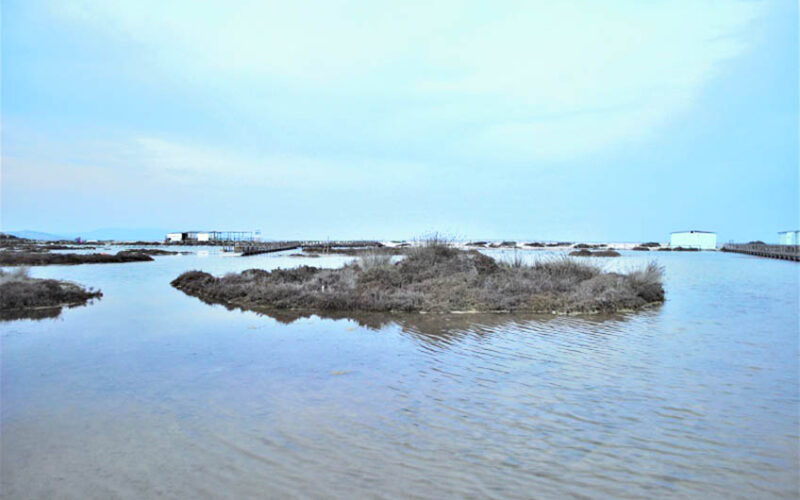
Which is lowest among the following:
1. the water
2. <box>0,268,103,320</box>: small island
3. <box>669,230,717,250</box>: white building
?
the water

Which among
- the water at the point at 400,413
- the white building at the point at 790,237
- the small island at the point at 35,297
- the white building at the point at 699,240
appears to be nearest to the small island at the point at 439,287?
the water at the point at 400,413

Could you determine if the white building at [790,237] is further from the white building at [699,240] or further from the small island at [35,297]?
the small island at [35,297]

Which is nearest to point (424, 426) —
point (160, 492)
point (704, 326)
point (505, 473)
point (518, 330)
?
point (505, 473)

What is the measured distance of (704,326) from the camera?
11586mm

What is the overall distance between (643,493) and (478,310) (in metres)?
10.1

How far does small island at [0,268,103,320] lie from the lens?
1320 cm

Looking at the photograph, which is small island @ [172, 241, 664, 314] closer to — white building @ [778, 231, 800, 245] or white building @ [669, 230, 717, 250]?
white building @ [778, 231, 800, 245]

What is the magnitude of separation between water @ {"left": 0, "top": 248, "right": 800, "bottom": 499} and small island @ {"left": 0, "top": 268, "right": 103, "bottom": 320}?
3.06 m

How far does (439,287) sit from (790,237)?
258 ft

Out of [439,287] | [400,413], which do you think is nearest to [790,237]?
[439,287]

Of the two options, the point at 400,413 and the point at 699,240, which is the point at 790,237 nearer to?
the point at 699,240

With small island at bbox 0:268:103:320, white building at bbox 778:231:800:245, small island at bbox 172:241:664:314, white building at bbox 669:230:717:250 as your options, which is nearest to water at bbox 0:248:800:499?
small island at bbox 0:268:103:320

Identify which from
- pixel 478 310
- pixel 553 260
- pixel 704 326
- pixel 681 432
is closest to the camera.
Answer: pixel 681 432

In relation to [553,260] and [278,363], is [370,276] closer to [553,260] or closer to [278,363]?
[553,260]
